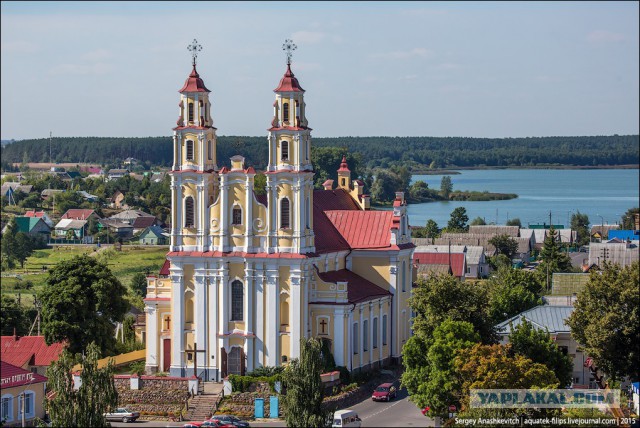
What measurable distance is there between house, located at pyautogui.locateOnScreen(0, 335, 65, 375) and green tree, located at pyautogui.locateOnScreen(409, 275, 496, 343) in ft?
53.2

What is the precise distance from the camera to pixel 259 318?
52.8m

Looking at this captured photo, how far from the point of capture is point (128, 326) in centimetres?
6481

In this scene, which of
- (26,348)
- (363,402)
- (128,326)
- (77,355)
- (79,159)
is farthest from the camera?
(79,159)

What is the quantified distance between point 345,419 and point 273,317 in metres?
7.74

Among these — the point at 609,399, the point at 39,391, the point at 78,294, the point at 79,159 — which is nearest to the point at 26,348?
the point at 78,294

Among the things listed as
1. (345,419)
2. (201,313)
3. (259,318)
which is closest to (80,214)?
(201,313)

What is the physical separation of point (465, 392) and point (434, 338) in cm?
424

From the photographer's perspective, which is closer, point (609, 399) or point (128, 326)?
point (609, 399)

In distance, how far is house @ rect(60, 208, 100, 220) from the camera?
389ft

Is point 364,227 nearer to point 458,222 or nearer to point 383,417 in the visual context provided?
point 383,417

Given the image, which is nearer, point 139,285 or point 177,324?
point 177,324

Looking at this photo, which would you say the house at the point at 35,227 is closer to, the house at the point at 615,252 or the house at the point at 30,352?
the house at the point at 615,252

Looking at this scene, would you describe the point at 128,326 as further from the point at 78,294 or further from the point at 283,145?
the point at 283,145

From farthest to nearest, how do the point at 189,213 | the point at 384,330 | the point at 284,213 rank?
the point at 384,330 → the point at 189,213 → the point at 284,213
